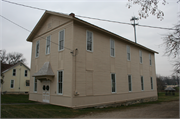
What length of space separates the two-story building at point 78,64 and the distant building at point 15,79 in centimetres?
1778

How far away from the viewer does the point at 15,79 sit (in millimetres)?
33812

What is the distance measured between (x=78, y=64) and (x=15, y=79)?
25805 mm

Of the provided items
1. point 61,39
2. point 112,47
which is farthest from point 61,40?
point 112,47

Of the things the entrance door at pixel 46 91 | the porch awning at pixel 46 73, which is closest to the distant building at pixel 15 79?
the entrance door at pixel 46 91

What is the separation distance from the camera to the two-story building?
12.9 m

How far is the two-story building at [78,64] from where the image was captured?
12934mm

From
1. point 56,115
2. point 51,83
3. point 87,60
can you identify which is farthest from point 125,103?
point 56,115

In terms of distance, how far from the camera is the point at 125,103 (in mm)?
17750

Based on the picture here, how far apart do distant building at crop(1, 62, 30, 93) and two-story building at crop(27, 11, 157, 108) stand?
1778 centimetres

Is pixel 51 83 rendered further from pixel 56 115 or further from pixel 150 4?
pixel 150 4

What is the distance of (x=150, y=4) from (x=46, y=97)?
1186 cm

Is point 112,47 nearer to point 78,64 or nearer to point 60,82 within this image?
point 78,64

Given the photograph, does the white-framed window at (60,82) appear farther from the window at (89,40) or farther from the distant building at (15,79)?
the distant building at (15,79)

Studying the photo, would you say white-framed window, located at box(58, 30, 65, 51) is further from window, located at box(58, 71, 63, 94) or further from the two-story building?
window, located at box(58, 71, 63, 94)
